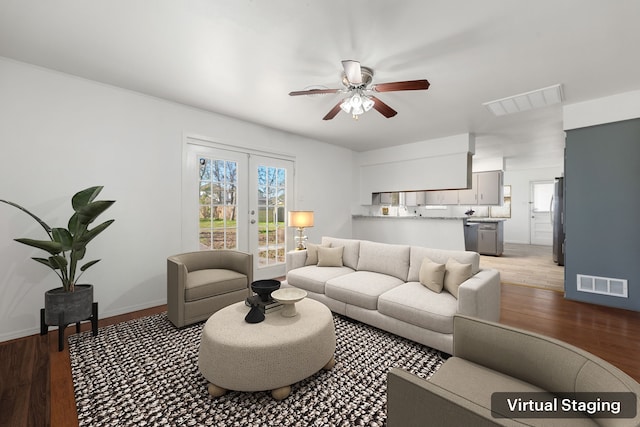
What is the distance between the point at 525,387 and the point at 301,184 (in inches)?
169

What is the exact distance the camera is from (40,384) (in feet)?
6.13

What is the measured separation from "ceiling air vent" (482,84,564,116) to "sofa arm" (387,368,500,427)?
11.6 feet

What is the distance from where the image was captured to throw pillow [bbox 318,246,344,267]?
11.6 feet

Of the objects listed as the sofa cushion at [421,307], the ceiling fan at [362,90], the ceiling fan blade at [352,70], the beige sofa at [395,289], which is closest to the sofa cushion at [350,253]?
the beige sofa at [395,289]

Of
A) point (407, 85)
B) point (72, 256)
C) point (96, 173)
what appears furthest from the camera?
point (96, 173)

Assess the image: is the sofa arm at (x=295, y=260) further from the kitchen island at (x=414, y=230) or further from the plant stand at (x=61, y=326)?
the kitchen island at (x=414, y=230)

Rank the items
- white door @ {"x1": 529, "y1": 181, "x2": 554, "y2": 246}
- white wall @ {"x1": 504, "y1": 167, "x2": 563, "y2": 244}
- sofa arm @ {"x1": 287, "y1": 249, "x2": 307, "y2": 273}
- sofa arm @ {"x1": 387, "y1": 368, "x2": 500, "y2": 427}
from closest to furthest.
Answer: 1. sofa arm @ {"x1": 387, "y1": 368, "x2": 500, "y2": 427}
2. sofa arm @ {"x1": 287, "y1": 249, "x2": 307, "y2": 273}
3. white door @ {"x1": 529, "y1": 181, "x2": 554, "y2": 246}
4. white wall @ {"x1": 504, "y1": 167, "x2": 563, "y2": 244}

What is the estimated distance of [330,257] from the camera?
3.55 metres

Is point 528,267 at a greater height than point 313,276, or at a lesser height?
lesser

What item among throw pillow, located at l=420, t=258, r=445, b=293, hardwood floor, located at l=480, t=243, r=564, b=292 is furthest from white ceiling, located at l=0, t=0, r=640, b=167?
hardwood floor, located at l=480, t=243, r=564, b=292

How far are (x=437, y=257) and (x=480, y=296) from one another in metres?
0.68

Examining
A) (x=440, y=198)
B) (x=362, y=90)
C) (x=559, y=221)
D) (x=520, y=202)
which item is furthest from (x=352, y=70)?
(x=520, y=202)

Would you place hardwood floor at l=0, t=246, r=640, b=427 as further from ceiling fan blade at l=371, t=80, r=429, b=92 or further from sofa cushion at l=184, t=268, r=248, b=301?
ceiling fan blade at l=371, t=80, r=429, b=92

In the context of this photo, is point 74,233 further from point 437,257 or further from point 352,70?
point 437,257
